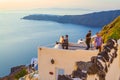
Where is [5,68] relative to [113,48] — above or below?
below

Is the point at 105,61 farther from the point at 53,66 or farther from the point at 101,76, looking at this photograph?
the point at 53,66

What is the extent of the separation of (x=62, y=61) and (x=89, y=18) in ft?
305

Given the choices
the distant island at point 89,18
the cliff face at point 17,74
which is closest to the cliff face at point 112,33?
the cliff face at point 17,74

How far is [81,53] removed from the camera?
69.8 feet

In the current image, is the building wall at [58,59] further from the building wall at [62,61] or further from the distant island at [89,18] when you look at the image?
the distant island at [89,18]

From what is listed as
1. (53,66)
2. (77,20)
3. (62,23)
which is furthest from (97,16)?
(53,66)

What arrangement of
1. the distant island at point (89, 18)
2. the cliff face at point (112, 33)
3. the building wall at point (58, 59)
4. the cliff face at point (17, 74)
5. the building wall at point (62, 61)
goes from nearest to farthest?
the building wall at point (62, 61)
the building wall at point (58, 59)
the cliff face at point (112, 33)
the cliff face at point (17, 74)
the distant island at point (89, 18)

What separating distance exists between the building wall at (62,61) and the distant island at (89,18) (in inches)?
2817

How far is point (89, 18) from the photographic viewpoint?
114 m

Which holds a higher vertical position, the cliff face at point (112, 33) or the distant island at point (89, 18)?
the cliff face at point (112, 33)

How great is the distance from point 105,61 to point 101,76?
88 centimetres

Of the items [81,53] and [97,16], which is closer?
[81,53]

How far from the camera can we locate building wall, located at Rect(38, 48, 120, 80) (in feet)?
65.1

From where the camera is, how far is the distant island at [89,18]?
98000 millimetres
